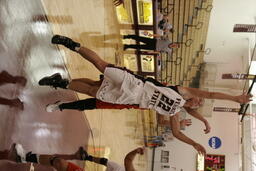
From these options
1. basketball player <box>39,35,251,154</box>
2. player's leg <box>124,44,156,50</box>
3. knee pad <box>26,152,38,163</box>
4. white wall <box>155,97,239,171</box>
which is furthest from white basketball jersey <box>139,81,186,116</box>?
white wall <box>155,97,239,171</box>

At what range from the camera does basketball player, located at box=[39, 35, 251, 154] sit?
352 cm

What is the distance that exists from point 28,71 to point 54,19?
115cm

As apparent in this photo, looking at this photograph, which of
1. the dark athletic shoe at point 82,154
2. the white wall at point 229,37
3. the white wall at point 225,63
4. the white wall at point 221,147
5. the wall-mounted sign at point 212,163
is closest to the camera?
the dark athletic shoe at point 82,154

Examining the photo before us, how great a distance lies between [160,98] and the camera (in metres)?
3.71

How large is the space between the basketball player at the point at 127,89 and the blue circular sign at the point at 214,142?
10.6 m

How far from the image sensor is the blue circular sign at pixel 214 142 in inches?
547

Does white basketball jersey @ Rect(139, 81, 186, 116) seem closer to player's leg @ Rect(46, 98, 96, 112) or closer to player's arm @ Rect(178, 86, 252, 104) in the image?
player's arm @ Rect(178, 86, 252, 104)

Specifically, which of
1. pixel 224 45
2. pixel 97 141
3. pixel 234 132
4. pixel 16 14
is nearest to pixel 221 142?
pixel 234 132

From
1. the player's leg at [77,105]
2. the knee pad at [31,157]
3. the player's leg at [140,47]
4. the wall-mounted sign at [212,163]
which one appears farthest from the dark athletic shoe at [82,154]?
the wall-mounted sign at [212,163]

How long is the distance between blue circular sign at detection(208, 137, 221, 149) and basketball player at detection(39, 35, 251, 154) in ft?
34.7

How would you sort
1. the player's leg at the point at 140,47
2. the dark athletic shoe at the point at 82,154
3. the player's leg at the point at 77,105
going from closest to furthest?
the player's leg at the point at 77,105, the dark athletic shoe at the point at 82,154, the player's leg at the point at 140,47

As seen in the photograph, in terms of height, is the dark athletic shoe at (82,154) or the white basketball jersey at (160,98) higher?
the white basketball jersey at (160,98)

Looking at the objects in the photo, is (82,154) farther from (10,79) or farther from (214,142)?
(214,142)

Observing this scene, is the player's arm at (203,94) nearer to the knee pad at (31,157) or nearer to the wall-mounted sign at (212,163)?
the knee pad at (31,157)
